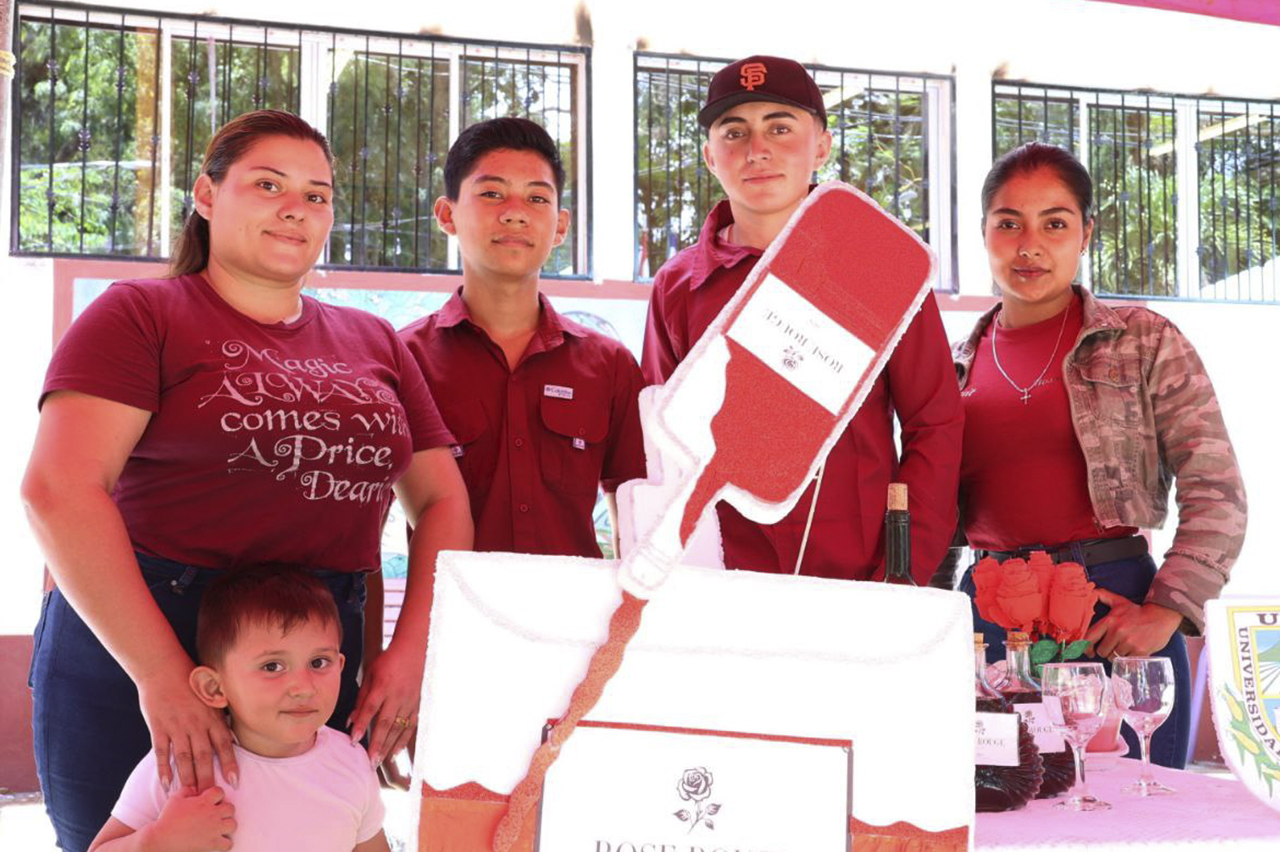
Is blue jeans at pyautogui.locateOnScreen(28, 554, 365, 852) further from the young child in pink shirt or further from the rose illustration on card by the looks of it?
the rose illustration on card

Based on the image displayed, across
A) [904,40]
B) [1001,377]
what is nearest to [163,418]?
[1001,377]

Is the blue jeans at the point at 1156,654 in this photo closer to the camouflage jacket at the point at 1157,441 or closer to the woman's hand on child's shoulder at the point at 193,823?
the camouflage jacket at the point at 1157,441

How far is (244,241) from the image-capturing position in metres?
1.64

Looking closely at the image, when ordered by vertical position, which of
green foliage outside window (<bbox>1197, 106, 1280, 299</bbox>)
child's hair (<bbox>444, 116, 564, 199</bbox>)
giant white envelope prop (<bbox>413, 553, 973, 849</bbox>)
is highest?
green foliage outside window (<bbox>1197, 106, 1280, 299</bbox>)

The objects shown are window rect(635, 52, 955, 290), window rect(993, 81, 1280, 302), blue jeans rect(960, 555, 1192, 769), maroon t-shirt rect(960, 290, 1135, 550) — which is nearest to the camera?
blue jeans rect(960, 555, 1192, 769)

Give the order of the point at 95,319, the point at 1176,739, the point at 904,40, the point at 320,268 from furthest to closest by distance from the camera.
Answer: the point at 904,40
the point at 320,268
the point at 1176,739
the point at 95,319

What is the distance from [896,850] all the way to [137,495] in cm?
107

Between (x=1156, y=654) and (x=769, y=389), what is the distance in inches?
60.2

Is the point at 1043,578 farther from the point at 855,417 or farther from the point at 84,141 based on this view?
the point at 84,141

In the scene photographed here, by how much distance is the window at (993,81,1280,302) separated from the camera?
6.57 metres

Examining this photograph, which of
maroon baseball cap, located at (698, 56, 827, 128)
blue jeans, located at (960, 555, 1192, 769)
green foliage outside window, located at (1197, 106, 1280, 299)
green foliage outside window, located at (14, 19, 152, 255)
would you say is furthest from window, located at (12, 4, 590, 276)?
blue jeans, located at (960, 555, 1192, 769)

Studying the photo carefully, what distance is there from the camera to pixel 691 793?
2.51 ft

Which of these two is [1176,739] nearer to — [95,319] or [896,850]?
[896,850]

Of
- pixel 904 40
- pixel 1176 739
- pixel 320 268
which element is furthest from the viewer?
pixel 904 40
